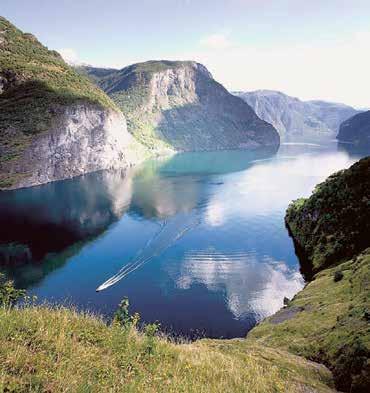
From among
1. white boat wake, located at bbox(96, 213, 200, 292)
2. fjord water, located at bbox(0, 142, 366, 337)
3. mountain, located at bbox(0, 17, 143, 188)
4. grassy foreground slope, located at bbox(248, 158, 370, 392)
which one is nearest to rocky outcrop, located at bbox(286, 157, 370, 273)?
grassy foreground slope, located at bbox(248, 158, 370, 392)

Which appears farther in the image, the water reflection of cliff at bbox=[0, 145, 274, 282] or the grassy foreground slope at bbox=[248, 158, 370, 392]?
the water reflection of cliff at bbox=[0, 145, 274, 282]

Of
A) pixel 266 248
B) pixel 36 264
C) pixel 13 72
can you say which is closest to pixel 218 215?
pixel 266 248

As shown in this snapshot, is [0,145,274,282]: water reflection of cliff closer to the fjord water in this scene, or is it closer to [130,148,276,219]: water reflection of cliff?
[130,148,276,219]: water reflection of cliff

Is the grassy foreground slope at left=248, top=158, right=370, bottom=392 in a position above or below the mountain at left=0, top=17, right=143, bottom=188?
below

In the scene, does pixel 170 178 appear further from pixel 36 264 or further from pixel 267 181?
pixel 36 264

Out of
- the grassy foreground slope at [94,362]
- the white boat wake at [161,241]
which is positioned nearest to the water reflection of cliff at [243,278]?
the white boat wake at [161,241]

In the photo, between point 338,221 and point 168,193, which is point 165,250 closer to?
point 338,221

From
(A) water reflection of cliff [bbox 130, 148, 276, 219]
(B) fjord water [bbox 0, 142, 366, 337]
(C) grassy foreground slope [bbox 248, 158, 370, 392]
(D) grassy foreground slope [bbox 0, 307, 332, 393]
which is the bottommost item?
(B) fjord water [bbox 0, 142, 366, 337]
